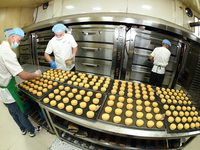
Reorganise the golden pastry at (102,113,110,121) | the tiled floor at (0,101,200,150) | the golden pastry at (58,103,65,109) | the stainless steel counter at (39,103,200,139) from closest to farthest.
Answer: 1. the stainless steel counter at (39,103,200,139)
2. the golden pastry at (102,113,110,121)
3. the golden pastry at (58,103,65,109)
4. the tiled floor at (0,101,200,150)

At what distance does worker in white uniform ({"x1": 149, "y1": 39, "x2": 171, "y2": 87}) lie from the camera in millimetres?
2189

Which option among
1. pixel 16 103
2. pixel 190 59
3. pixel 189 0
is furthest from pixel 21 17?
pixel 190 59

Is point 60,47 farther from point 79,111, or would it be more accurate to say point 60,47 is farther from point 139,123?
point 139,123

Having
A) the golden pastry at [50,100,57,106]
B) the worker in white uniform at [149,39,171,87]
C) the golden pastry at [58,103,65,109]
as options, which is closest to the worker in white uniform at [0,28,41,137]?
the golden pastry at [50,100,57,106]

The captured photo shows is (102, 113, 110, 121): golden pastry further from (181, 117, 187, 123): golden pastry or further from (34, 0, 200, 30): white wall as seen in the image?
(34, 0, 200, 30): white wall

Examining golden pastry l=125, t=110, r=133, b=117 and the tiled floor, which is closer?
golden pastry l=125, t=110, r=133, b=117

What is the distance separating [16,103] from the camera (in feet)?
4.29

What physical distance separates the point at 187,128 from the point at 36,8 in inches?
211

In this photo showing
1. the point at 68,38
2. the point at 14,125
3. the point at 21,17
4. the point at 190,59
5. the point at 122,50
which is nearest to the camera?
the point at 14,125

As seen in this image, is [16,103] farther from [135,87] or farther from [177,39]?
[177,39]

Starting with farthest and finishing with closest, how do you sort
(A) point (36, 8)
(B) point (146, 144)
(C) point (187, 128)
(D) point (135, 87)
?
1. (A) point (36, 8)
2. (D) point (135, 87)
3. (B) point (146, 144)
4. (C) point (187, 128)

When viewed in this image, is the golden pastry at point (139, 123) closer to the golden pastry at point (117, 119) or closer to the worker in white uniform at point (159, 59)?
the golden pastry at point (117, 119)

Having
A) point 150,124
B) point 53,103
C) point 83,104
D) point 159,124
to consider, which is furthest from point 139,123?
point 53,103

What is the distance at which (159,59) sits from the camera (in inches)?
88.6
